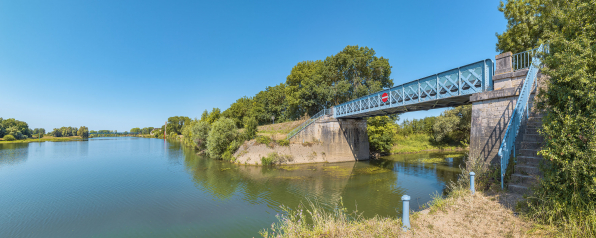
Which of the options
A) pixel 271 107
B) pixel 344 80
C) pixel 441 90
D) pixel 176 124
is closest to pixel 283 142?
pixel 344 80

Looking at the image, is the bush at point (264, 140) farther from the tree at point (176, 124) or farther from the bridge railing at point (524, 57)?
the tree at point (176, 124)

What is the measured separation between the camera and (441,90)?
14.9 metres

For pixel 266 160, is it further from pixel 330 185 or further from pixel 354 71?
pixel 354 71

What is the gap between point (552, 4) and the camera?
18125 mm

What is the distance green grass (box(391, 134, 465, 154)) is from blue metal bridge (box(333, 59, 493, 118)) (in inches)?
710

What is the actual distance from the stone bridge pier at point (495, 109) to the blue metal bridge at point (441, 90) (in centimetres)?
76

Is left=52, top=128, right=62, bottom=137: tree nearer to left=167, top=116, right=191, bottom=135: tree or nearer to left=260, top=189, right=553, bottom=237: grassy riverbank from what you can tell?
left=167, top=116, right=191, bottom=135: tree

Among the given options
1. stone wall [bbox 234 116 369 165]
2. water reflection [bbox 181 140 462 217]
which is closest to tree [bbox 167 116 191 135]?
stone wall [bbox 234 116 369 165]

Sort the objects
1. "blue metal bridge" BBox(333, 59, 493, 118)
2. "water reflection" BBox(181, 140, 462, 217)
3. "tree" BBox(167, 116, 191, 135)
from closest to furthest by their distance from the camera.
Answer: "blue metal bridge" BBox(333, 59, 493, 118) < "water reflection" BBox(181, 140, 462, 217) < "tree" BBox(167, 116, 191, 135)

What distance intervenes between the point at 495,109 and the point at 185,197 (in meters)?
16.9

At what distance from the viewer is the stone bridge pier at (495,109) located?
9500 millimetres

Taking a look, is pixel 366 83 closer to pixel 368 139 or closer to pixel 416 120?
pixel 368 139

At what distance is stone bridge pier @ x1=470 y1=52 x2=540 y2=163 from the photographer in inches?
374

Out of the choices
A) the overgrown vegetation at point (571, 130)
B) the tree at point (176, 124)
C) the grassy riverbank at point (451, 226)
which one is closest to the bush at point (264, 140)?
the grassy riverbank at point (451, 226)
